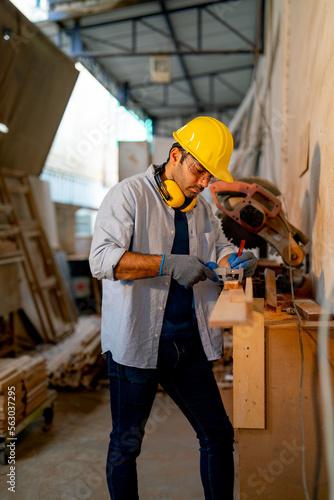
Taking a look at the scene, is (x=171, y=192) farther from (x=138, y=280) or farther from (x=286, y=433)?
(x=286, y=433)

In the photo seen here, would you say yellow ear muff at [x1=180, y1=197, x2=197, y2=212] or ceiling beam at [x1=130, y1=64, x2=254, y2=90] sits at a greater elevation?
ceiling beam at [x1=130, y1=64, x2=254, y2=90]

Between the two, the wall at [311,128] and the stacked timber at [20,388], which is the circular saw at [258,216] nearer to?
the wall at [311,128]

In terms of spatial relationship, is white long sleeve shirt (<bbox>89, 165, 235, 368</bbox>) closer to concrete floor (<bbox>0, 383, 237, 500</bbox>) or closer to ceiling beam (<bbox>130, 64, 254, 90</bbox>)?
concrete floor (<bbox>0, 383, 237, 500</bbox>)

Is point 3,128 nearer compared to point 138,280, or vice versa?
point 138,280

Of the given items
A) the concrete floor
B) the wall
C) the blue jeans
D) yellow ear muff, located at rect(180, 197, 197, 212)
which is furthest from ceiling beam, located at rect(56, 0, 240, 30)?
the blue jeans

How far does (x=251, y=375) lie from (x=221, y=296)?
43cm

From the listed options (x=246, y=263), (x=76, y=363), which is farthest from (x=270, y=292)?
(x=76, y=363)

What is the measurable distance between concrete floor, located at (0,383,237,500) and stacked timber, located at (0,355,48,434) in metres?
0.28

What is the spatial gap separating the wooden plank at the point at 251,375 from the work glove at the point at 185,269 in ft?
1.01

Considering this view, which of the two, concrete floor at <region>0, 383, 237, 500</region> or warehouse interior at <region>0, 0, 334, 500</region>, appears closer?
warehouse interior at <region>0, 0, 334, 500</region>

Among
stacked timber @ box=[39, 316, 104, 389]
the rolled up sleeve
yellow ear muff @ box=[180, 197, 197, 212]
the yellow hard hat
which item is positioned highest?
the yellow hard hat

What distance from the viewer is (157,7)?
8211 millimetres

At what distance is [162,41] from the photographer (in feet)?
31.4

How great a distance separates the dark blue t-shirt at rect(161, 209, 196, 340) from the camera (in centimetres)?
191
